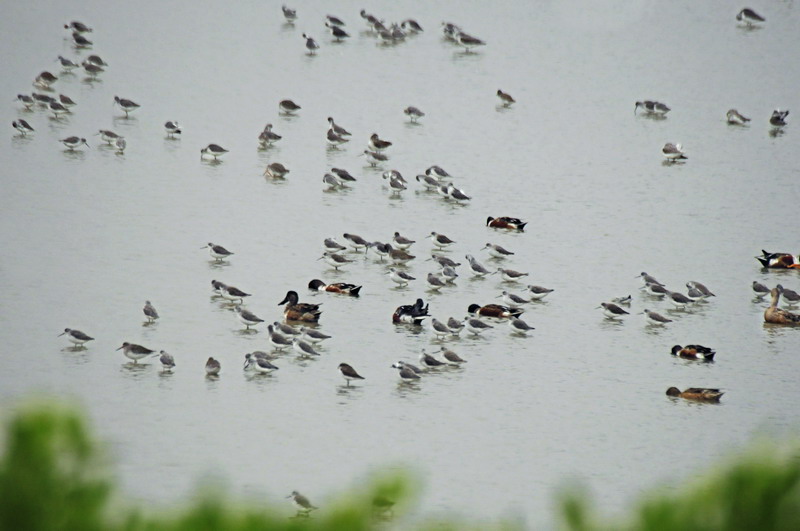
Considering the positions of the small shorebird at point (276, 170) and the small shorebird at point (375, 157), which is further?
the small shorebird at point (375, 157)

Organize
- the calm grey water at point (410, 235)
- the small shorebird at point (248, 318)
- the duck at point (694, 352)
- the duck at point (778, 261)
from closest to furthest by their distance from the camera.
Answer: the calm grey water at point (410, 235) → the duck at point (694, 352) → the small shorebird at point (248, 318) → the duck at point (778, 261)

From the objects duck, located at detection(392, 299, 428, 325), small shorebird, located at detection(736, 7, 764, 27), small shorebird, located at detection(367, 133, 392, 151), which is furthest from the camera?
small shorebird, located at detection(736, 7, 764, 27)

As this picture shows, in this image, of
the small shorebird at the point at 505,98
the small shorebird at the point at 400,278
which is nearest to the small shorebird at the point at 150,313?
the small shorebird at the point at 400,278

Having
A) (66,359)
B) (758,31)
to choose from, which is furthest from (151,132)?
(758,31)

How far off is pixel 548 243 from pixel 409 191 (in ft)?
12.5

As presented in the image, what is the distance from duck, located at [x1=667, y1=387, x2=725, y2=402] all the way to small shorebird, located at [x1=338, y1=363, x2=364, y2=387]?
403 cm

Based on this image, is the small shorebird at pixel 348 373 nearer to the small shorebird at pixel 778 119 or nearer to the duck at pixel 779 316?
the duck at pixel 779 316

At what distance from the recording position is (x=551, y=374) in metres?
14.5

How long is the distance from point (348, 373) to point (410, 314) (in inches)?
95.4

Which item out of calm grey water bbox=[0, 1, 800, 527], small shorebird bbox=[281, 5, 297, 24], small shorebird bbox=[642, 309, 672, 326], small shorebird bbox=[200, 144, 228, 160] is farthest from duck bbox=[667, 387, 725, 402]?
small shorebird bbox=[281, 5, 297, 24]

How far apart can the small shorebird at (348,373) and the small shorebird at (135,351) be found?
2548 mm

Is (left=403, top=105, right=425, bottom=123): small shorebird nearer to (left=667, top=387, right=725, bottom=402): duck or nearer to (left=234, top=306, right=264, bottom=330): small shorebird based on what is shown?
(left=234, top=306, right=264, bottom=330): small shorebird

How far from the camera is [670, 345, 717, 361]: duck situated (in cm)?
1508

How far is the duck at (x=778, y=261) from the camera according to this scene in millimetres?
18812
